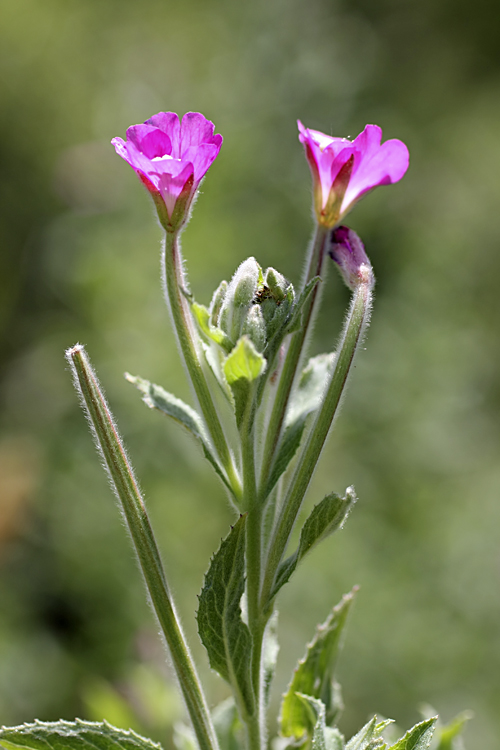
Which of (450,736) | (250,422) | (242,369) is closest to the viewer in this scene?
(242,369)

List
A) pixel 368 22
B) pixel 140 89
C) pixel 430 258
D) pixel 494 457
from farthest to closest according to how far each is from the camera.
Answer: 1. pixel 368 22
2. pixel 140 89
3. pixel 430 258
4. pixel 494 457

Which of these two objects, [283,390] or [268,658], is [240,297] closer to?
[283,390]

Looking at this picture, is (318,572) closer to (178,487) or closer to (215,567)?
(178,487)

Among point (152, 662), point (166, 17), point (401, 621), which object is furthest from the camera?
point (166, 17)

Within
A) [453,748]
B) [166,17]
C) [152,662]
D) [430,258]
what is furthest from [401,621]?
[166,17]

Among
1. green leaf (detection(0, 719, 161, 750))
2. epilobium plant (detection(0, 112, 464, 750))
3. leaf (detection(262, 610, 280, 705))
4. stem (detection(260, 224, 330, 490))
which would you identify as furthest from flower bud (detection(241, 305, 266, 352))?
green leaf (detection(0, 719, 161, 750))

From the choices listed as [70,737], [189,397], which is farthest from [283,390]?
[189,397]

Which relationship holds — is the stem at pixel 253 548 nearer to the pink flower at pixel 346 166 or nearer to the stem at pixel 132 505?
the stem at pixel 132 505
